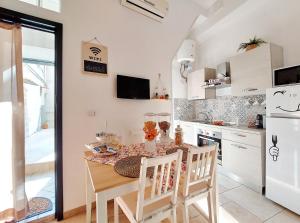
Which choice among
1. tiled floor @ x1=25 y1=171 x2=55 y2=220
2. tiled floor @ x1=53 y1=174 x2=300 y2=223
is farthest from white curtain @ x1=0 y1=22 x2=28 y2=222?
tiled floor @ x1=53 y1=174 x2=300 y2=223

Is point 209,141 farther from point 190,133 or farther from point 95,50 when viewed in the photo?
point 95,50

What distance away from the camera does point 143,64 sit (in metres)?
2.46

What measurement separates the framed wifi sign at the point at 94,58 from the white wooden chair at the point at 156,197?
1496 millimetres

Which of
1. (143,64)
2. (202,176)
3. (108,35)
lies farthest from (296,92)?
(108,35)

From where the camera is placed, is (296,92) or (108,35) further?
(108,35)

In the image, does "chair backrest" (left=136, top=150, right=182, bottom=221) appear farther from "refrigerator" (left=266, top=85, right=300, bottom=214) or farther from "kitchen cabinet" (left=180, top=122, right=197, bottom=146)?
"kitchen cabinet" (left=180, top=122, right=197, bottom=146)

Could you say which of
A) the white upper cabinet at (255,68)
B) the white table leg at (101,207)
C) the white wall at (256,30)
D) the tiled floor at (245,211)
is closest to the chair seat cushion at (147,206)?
the white table leg at (101,207)

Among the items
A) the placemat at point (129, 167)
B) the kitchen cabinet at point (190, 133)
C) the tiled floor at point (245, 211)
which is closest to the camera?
the placemat at point (129, 167)

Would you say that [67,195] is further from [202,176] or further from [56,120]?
[202,176]

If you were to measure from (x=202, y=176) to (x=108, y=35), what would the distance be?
2.07 meters

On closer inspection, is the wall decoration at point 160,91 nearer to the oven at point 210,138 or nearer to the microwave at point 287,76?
the oven at point 210,138

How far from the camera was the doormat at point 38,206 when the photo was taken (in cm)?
185

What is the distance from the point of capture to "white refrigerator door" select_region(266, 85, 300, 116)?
1742mm

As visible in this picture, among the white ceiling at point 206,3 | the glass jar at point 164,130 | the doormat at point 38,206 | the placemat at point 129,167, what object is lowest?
the doormat at point 38,206
